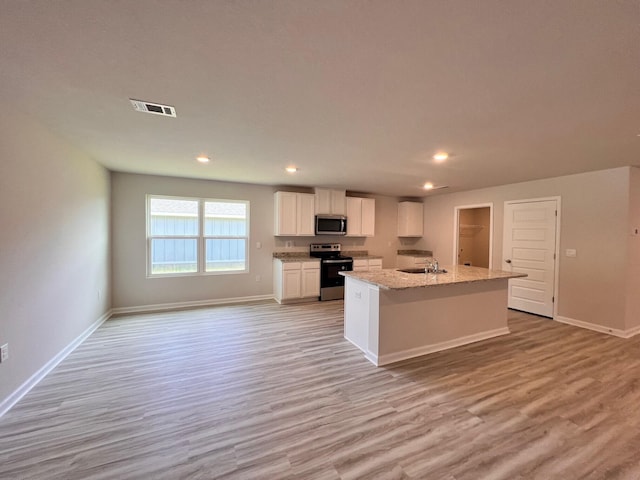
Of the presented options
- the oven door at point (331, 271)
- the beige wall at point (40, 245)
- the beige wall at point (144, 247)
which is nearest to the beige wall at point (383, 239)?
the oven door at point (331, 271)

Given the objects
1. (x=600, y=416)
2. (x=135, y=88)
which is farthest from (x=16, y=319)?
(x=600, y=416)

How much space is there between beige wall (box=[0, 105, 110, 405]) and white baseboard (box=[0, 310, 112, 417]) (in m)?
0.04

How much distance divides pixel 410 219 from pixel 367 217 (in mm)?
1307

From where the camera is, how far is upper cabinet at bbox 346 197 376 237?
239 inches

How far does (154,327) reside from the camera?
3941 mm

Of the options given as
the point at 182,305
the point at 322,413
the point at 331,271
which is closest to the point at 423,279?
the point at 322,413

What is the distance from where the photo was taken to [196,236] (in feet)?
16.8

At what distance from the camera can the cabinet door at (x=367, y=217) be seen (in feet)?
20.4

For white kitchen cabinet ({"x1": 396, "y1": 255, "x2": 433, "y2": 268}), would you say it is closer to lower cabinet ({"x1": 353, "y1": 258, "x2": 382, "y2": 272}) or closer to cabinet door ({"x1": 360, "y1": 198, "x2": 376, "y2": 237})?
lower cabinet ({"x1": 353, "y1": 258, "x2": 382, "y2": 272})

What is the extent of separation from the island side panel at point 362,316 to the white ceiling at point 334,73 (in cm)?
167

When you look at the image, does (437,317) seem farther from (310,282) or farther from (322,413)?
(310,282)

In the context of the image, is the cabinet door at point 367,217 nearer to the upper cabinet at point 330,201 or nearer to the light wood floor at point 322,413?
the upper cabinet at point 330,201

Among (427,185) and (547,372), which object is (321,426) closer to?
(547,372)

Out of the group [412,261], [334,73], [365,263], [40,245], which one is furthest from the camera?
[412,261]
